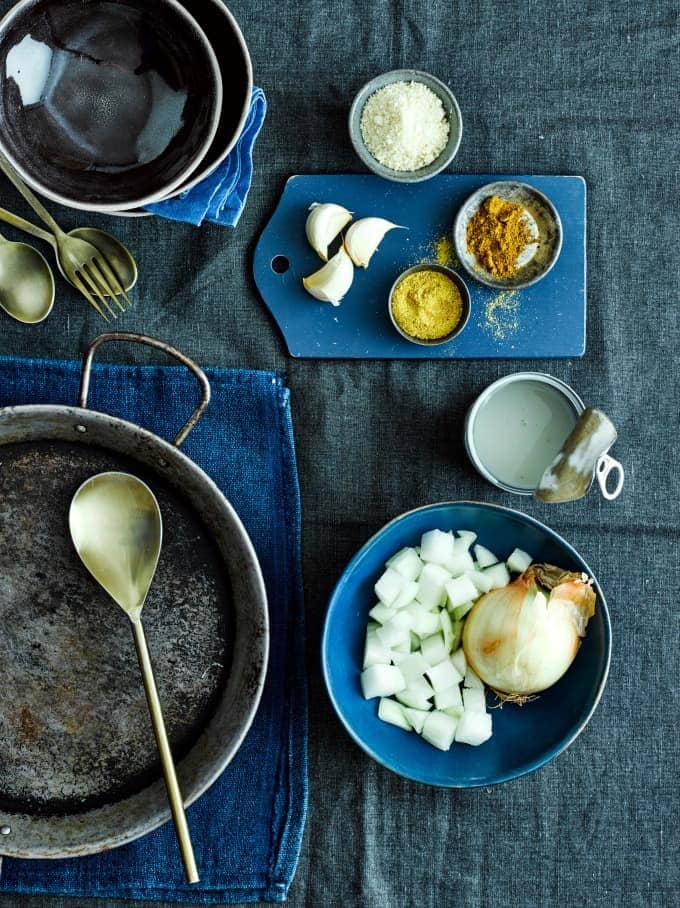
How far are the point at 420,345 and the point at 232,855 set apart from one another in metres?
0.58

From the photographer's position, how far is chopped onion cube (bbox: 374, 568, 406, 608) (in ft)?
2.91

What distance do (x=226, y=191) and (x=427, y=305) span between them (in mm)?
239

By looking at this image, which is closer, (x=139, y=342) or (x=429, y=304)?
(x=139, y=342)

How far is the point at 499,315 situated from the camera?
93 cm

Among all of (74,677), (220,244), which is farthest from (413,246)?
(74,677)

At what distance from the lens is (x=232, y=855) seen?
0.91 meters

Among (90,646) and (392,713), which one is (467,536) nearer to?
(392,713)

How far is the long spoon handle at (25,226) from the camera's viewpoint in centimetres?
89

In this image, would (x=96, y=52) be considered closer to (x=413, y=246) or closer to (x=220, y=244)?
(x=220, y=244)

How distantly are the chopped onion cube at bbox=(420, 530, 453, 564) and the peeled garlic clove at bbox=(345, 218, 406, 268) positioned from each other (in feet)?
0.98

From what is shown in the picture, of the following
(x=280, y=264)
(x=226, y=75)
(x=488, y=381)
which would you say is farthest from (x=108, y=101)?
(x=488, y=381)

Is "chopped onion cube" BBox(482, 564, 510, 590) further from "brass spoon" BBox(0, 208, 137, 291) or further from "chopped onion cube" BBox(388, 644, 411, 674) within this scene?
"brass spoon" BBox(0, 208, 137, 291)

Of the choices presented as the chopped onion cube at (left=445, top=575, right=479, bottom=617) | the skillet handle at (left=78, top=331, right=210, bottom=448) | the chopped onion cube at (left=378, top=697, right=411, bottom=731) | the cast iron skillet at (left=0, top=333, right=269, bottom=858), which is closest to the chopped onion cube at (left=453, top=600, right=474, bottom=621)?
the chopped onion cube at (left=445, top=575, right=479, bottom=617)

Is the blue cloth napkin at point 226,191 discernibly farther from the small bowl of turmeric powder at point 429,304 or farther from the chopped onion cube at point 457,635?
the chopped onion cube at point 457,635
